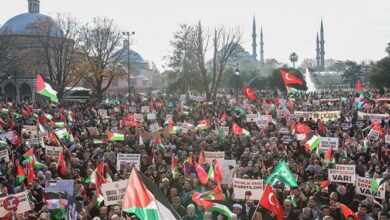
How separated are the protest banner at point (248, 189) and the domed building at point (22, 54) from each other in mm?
48616

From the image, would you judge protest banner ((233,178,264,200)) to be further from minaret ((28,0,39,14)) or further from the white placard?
minaret ((28,0,39,14))

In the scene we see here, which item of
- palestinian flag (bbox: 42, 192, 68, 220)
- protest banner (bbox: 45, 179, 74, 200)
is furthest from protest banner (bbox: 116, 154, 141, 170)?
palestinian flag (bbox: 42, 192, 68, 220)

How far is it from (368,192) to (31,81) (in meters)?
73.9

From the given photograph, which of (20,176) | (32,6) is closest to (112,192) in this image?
(20,176)

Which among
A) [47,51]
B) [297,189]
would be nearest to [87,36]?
[47,51]

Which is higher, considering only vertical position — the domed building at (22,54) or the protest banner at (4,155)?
the domed building at (22,54)

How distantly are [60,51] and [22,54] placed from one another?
217 inches

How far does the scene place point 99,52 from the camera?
61.9m

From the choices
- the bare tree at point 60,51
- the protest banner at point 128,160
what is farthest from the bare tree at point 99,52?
the protest banner at point 128,160

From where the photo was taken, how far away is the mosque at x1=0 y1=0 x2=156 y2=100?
198 feet

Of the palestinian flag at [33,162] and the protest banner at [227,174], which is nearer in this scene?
the protest banner at [227,174]

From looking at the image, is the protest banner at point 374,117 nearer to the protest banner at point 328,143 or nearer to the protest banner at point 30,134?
the protest banner at point 328,143

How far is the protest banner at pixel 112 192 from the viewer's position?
36.0 feet

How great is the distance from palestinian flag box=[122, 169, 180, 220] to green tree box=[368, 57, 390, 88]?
208 ft
